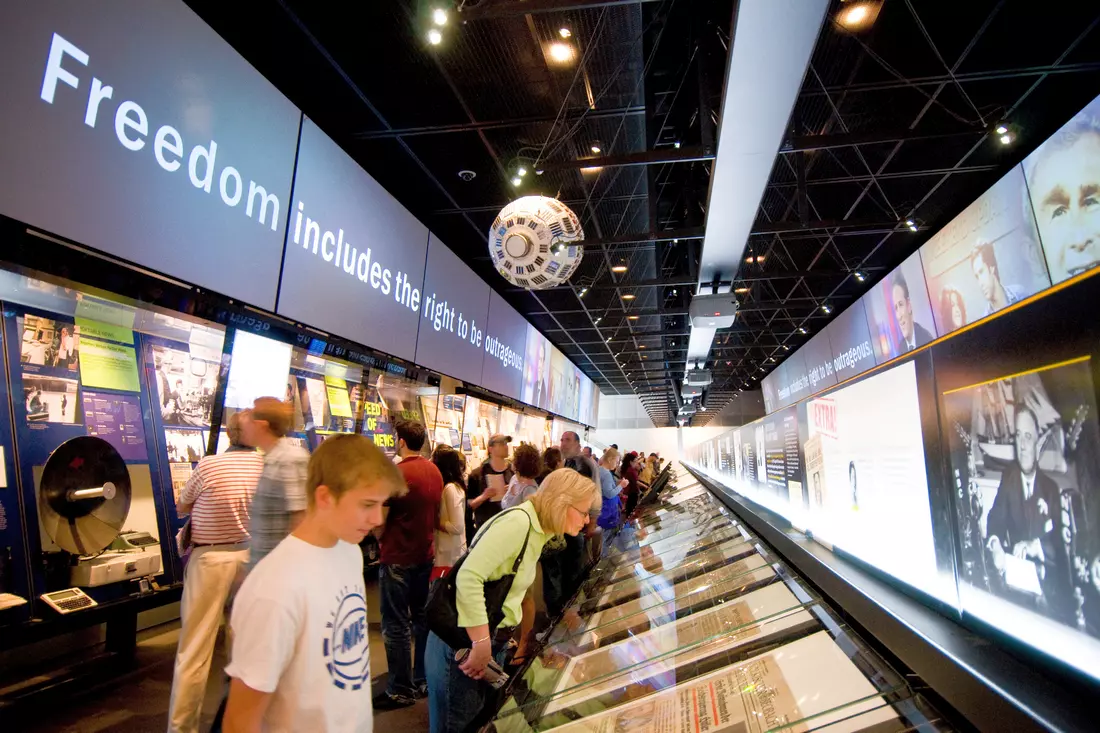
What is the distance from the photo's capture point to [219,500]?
2.95m

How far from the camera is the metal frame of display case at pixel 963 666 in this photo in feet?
2.52

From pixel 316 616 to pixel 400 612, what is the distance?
8.23 feet

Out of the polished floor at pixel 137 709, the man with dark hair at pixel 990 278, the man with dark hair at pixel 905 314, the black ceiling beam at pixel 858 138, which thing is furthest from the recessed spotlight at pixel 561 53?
the man with dark hair at pixel 905 314

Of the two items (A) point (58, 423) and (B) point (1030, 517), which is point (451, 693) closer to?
(B) point (1030, 517)

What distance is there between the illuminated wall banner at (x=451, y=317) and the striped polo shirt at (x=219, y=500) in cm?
325

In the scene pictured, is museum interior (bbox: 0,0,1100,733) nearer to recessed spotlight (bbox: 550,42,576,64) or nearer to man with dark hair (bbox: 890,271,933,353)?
recessed spotlight (bbox: 550,42,576,64)

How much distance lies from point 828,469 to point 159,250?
3.60 m

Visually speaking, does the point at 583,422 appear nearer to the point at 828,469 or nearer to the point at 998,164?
the point at 998,164

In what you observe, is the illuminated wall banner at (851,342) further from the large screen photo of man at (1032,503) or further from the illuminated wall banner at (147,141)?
the large screen photo of man at (1032,503)

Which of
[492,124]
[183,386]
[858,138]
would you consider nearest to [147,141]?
[183,386]

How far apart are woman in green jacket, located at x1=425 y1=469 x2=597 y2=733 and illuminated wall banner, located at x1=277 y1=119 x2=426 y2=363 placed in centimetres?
294

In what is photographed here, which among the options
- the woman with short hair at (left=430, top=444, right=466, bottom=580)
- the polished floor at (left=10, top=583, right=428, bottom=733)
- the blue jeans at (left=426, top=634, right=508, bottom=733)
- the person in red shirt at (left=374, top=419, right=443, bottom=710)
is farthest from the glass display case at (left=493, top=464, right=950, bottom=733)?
the polished floor at (left=10, top=583, right=428, bottom=733)

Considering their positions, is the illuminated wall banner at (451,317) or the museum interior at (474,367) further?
the illuminated wall banner at (451,317)

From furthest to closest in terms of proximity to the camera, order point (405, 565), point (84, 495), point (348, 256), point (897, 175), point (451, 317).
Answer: point (451, 317) < point (897, 175) < point (348, 256) < point (405, 565) < point (84, 495)
